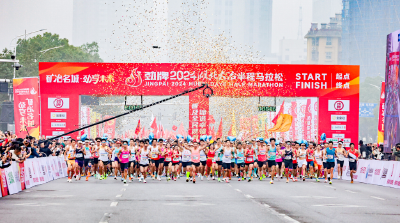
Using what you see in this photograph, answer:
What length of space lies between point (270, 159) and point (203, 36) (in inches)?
478

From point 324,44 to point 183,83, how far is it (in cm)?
15077

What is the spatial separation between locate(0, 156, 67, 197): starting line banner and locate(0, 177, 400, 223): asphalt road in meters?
0.60

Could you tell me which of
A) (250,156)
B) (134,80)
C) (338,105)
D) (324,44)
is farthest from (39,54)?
(324,44)

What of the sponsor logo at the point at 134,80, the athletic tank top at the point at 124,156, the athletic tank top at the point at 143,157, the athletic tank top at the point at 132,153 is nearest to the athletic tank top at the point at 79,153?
the athletic tank top at the point at 124,156

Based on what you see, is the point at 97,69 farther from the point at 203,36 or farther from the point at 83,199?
the point at 83,199

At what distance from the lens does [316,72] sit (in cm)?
3684

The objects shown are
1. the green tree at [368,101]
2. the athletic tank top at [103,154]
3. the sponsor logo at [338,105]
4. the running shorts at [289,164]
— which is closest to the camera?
the athletic tank top at [103,154]

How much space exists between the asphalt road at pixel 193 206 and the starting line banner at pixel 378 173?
630cm

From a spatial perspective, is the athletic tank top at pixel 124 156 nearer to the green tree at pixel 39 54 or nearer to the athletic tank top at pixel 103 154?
the athletic tank top at pixel 103 154

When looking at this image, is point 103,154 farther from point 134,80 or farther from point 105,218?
point 105,218

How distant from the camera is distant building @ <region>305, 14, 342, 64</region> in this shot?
180125 mm

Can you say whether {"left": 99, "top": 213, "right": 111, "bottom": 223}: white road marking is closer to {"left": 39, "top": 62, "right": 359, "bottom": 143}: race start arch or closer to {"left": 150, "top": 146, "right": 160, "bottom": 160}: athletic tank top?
{"left": 150, "top": 146, "right": 160, "bottom": 160}: athletic tank top

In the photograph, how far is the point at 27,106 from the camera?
39344 mm

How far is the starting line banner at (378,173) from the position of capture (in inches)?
938
